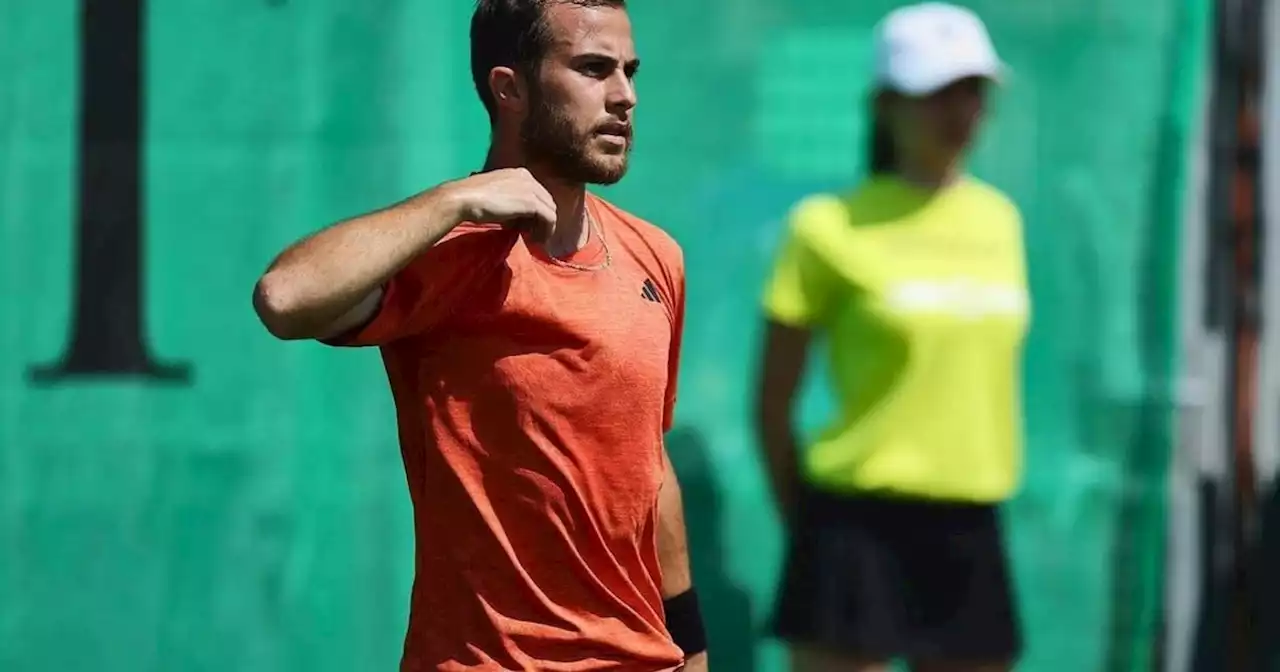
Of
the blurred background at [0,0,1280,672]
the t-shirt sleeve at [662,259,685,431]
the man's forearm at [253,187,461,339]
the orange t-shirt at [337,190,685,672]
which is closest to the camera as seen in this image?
the man's forearm at [253,187,461,339]

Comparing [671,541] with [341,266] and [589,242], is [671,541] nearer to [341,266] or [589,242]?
[589,242]

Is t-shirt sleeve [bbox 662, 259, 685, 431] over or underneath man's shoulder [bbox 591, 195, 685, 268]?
underneath

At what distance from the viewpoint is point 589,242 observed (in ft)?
9.25

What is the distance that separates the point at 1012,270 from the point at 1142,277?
47 centimetres

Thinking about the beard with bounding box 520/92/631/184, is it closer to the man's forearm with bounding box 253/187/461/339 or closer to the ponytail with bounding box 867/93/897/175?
the man's forearm with bounding box 253/187/461/339

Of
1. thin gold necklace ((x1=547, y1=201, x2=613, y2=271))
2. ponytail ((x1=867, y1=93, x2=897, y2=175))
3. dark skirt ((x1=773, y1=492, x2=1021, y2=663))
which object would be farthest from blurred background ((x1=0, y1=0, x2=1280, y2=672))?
thin gold necklace ((x1=547, y1=201, x2=613, y2=271))

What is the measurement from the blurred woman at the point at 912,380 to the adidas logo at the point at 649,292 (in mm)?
1038

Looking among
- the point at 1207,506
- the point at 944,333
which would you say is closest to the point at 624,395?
the point at 944,333

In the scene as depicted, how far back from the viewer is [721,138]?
4.26m

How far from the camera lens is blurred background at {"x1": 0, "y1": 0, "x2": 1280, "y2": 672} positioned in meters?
4.27

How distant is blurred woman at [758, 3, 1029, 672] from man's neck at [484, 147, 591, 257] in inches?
44.6

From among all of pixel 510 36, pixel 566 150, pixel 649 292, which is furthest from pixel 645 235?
pixel 510 36

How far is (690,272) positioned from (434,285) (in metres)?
1.74

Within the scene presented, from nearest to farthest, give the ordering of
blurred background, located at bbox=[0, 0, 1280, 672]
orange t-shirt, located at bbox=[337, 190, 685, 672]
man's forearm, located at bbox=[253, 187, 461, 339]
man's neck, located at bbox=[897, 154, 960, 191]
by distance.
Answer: man's forearm, located at bbox=[253, 187, 461, 339] → orange t-shirt, located at bbox=[337, 190, 685, 672] → man's neck, located at bbox=[897, 154, 960, 191] → blurred background, located at bbox=[0, 0, 1280, 672]
